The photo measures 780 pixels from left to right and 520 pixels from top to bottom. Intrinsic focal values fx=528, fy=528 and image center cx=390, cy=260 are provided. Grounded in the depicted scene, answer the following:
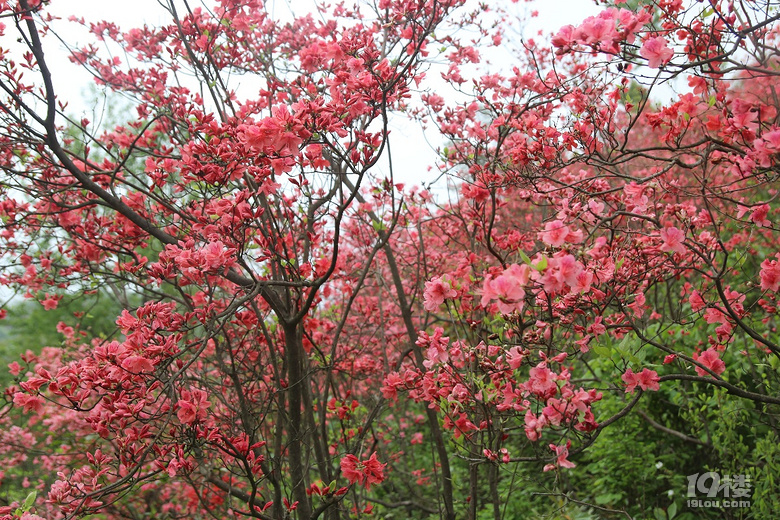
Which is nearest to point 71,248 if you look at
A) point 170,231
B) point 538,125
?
point 170,231

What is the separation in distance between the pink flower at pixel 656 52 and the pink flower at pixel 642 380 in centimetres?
109

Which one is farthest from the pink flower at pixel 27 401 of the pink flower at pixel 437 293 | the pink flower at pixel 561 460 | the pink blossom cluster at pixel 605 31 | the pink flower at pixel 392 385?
the pink blossom cluster at pixel 605 31

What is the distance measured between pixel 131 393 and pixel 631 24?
2.17 metres

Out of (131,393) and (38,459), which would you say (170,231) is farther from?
(38,459)

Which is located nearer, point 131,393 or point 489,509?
point 131,393

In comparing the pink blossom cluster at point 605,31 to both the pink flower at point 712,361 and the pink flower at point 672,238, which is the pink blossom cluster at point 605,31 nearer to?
the pink flower at point 672,238

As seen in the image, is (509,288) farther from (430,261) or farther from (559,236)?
(430,261)

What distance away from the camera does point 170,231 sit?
3350 mm

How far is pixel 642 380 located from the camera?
1953mm

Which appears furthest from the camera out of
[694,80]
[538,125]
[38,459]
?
[38,459]

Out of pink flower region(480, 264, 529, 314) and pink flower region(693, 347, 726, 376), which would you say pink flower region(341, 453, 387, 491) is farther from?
pink flower region(693, 347, 726, 376)

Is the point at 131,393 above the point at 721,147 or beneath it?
beneath

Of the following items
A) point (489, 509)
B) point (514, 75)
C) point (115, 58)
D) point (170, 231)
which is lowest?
point (489, 509)

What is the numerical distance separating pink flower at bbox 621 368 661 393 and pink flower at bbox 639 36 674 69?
1091 millimetres
